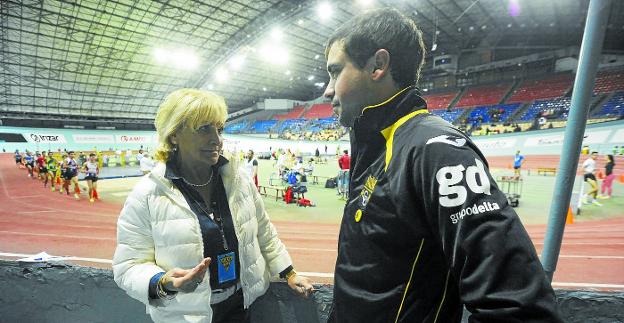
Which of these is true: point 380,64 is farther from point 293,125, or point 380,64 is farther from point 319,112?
point 319,112

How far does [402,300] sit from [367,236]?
0.21 metres

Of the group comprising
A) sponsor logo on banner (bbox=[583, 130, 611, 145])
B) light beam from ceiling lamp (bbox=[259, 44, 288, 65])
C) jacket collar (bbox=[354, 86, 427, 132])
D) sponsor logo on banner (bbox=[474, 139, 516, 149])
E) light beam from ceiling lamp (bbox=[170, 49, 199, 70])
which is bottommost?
jacket collar (bbox=[354, 86, 427, 132])

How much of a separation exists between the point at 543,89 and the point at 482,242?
125ft

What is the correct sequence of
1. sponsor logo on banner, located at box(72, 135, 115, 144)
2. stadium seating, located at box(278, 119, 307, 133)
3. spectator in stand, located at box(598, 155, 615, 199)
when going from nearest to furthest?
spectator in stand, located at box(598, 155, 615, 199) < sponsor logo on banner, located at box(72, 135, 115, 144) < stadium seating, located at box(278, 119, 307, 133)

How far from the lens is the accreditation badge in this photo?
5.13 ft

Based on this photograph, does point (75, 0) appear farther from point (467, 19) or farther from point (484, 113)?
point (484, 113)

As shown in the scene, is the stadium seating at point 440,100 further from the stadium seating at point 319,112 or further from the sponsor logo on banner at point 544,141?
the sponsor logo on banner at point 544,141

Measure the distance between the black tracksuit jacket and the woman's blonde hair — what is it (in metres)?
0.88

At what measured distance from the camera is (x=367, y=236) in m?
0.97

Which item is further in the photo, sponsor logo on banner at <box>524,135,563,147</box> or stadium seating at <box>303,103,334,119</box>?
stadium seating at <box>303,103,334,119</box>

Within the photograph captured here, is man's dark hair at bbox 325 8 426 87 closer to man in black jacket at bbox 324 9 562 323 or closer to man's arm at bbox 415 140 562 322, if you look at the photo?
man in black jacket at bbox 324 9 562 323

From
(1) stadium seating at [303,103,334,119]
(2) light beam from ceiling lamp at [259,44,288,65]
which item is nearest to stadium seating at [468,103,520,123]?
(1) stadium seating at [303,103,334,119]

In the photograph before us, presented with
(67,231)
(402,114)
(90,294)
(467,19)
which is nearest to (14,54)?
(67,231)

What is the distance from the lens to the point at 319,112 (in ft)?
155
